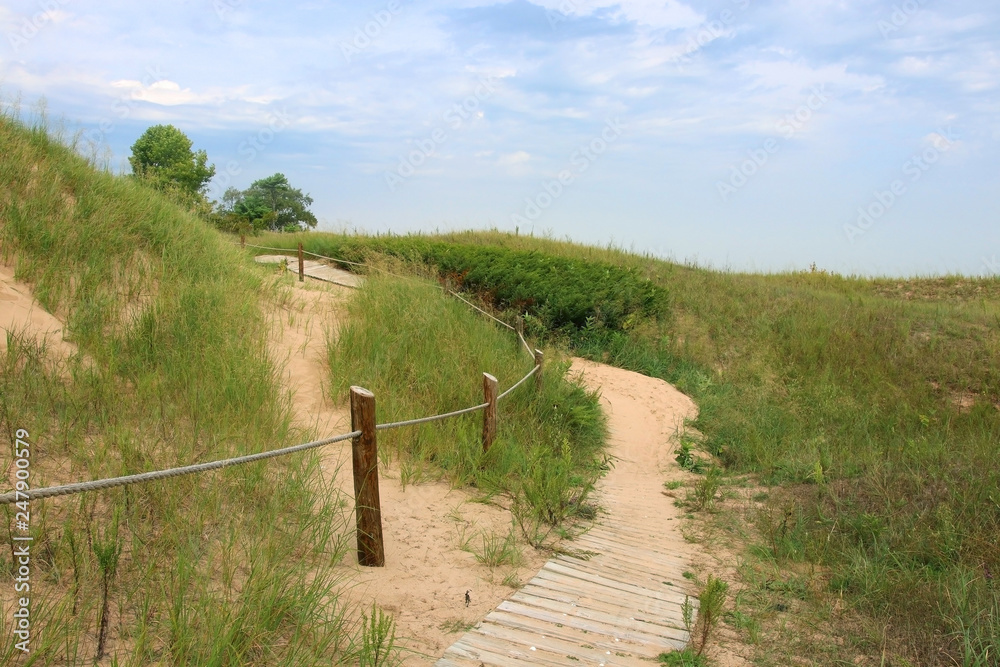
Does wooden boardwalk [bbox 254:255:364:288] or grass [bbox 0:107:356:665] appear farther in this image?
wooden boardwalk [bbox 254:255:364:288]

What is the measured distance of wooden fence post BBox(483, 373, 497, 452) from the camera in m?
6.25

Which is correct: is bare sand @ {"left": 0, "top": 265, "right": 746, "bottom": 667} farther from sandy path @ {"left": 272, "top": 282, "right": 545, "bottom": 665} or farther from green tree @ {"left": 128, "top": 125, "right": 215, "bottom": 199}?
green tree @ {"left": 128, "top": 125, "right": 215, "bottom": 199}

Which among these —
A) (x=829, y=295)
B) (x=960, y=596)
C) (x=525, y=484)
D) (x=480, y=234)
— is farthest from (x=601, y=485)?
(x=480, y=234)

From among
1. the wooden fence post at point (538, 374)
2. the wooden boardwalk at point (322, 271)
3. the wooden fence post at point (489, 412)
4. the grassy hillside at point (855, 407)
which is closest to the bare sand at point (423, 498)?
the wooden fence post at point (489, 412)

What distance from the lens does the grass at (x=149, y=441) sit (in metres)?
3.01

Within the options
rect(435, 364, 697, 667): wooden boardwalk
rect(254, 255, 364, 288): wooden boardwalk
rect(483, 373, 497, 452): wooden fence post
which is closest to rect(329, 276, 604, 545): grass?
rect(483, 373, 497, 452): wooden fence post

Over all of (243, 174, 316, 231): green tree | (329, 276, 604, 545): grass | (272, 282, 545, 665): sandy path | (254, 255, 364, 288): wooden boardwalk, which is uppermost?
(243, 174, 316, 231): green tree

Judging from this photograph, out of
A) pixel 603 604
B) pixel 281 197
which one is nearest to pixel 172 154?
pixel 281 197

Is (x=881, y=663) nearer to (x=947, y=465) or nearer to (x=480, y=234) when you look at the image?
(x=947, y=465)

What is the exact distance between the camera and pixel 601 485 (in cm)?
720

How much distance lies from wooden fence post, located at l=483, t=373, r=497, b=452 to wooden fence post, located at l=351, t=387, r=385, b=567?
207 centimetres

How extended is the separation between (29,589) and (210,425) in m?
2.15

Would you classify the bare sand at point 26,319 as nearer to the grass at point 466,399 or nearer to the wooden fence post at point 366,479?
the grass at point 466,399

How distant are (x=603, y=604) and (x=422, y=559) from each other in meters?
1.19
